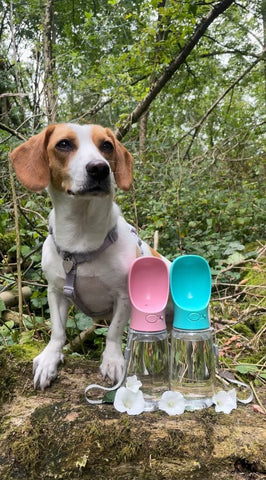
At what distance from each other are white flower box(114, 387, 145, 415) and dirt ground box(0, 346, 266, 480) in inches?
1.1

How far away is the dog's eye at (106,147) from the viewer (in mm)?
1915

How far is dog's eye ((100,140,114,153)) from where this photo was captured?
6.28 feet

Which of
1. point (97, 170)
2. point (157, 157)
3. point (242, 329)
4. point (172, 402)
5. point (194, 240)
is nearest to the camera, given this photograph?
point (172, 402)

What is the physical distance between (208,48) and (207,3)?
12.1ft

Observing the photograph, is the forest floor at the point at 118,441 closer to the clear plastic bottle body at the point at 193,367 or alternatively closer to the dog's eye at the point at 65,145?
the clear plastic bottle body at the point at 193,367

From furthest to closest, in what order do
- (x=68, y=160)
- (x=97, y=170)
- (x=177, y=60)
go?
(x=177, y=60)
(x=68, y=160)
(x=97, y=170)

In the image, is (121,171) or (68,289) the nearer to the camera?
(68,289)

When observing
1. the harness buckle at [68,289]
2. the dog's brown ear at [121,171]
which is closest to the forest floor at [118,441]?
the harness buckle at [68,289]

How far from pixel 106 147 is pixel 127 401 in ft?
3.83

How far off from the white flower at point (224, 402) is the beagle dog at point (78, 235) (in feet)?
1.55

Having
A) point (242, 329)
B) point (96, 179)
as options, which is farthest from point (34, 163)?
point (242, 329)

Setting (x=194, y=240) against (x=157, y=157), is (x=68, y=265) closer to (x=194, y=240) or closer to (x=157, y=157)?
(x=194, y=240)

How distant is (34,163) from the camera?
5.95 ft

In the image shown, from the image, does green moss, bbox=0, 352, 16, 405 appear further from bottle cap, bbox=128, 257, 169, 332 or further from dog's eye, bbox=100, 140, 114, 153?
dog's eye, bbox=100, 140, 114, 153
